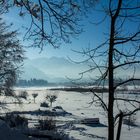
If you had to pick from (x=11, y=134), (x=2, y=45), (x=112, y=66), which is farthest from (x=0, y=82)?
(x=112, y=66)

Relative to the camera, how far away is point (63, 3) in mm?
8062

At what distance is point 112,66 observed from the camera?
7840 mm

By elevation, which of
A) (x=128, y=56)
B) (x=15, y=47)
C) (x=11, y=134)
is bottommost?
(x=11, y=134)

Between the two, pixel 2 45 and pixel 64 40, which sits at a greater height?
pixel 2 45

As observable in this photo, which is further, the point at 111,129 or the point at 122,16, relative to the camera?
the point at 122,16

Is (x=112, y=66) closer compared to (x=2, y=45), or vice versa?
(x=112, y=66)

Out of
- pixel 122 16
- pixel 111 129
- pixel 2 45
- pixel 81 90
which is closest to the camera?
pixel 111 129

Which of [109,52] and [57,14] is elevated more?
[57,14]

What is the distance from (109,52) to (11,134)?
3.12 metres

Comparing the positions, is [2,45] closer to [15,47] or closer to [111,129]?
[15,47]

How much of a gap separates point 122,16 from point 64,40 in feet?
4.56

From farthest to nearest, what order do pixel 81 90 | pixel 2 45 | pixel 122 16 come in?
pixel 2 45 → pixel 81 90 → pixel 122 16

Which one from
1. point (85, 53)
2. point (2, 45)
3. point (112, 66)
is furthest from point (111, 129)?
point (2, 45)

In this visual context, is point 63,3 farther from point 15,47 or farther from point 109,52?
point 15,47
